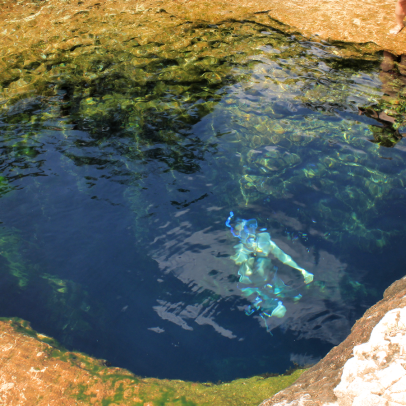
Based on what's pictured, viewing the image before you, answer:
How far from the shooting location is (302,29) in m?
6.88

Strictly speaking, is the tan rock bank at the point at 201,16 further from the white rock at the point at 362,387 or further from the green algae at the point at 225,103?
the white rock at the point at 362,387

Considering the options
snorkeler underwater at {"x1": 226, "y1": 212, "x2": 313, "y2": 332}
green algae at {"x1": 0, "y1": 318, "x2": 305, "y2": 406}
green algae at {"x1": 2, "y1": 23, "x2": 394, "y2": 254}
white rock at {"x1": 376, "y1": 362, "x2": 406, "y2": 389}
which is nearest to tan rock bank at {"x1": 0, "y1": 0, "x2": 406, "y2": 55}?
Result: green algae at {"x1": 2, "y1": 23, "x2": 394, "y2": 254}

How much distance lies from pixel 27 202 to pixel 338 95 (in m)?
5.16

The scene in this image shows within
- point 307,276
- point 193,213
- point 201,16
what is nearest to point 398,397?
point 307,276

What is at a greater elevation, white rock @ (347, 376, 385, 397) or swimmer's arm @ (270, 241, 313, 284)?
white rock @ (347, 376, 385, 397)

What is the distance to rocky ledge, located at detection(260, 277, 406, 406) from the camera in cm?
192

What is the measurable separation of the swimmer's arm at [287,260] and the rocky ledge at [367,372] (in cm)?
124

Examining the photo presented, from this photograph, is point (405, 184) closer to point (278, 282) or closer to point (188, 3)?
point (278, 282)

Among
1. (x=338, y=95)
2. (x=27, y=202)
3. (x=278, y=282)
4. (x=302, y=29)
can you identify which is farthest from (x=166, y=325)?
(x=302, y=29)

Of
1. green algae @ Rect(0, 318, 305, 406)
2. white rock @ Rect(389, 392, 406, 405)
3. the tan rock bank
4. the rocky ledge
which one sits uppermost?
the tan rock bank

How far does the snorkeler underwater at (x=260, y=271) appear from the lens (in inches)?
151

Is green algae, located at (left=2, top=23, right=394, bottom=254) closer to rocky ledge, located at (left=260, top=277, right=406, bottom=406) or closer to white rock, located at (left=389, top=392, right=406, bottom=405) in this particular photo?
rocky ledge, located at (left=260, top=277, right=406, bottom=406)

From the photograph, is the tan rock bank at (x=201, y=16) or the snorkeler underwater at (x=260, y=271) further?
the tan rock bank at (x=201, y=16)

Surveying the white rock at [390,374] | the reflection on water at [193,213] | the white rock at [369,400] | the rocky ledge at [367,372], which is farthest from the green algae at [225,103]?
the white rock at [369,400]
